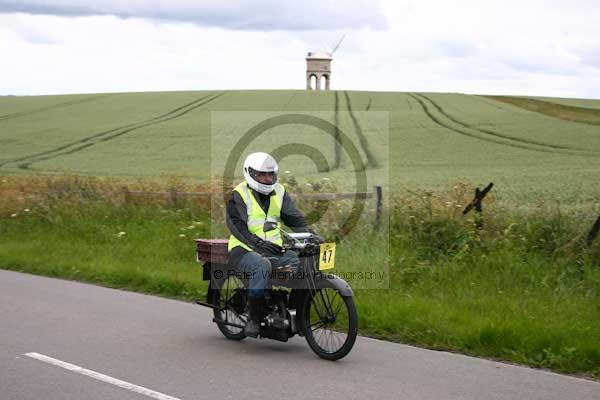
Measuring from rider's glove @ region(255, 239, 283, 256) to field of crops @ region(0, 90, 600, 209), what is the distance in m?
9.49

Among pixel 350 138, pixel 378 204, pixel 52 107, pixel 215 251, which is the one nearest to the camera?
pixel 215 251

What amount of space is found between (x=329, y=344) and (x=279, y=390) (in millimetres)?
1346

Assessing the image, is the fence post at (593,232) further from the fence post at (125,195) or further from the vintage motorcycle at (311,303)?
the fence post at (125,195)

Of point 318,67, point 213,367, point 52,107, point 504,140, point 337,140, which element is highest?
point 318,67

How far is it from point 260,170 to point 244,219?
1.71ft

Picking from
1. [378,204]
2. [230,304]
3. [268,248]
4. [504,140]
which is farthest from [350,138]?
[268,248]

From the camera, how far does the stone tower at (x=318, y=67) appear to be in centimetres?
9131

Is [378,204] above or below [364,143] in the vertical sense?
below

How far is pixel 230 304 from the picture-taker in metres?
8.47

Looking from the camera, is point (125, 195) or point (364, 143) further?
point (364, 143)

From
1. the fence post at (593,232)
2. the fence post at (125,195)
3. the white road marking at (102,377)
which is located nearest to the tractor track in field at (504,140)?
the fence post at (125,195)

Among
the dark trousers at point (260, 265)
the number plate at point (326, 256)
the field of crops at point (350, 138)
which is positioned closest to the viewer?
the number plate at point (326, 256)

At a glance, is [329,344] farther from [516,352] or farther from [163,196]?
[163,196]

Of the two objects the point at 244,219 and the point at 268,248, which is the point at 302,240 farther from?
the point at 244,219
